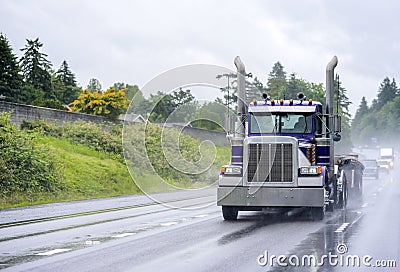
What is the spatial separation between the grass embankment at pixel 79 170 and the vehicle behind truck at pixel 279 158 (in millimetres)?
8521

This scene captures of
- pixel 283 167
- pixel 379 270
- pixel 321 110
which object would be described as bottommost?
pixel 379 270

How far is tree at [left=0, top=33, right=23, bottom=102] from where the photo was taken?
196 ft

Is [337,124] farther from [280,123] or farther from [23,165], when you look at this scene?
[23,165]

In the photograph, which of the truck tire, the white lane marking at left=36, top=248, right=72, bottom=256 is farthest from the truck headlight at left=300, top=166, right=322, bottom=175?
the white lane marking at left=36, top=248, right=72, bottom=256

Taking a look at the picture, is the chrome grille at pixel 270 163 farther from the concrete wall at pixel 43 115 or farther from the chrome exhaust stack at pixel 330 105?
the concrete wall at pixel 43 115

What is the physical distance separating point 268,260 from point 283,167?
678 centimetres

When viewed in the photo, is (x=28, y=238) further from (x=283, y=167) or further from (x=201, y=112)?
(x=201, y=112)

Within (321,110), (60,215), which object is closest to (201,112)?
(321,110)

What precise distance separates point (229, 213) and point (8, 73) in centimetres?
4748

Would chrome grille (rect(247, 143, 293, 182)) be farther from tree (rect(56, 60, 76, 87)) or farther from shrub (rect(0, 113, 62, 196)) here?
tree (rect(56, 60, 76, 87))

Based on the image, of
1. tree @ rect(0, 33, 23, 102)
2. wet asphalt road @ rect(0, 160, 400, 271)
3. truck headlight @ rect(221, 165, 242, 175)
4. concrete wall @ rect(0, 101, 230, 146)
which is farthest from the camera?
tree @ rect(0, 33, 23, 102)

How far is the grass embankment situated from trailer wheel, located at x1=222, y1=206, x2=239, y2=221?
818 cm

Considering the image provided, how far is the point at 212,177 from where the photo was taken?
40.1 metres

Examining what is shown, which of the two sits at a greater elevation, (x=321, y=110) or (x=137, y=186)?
(x=321, y=110)
